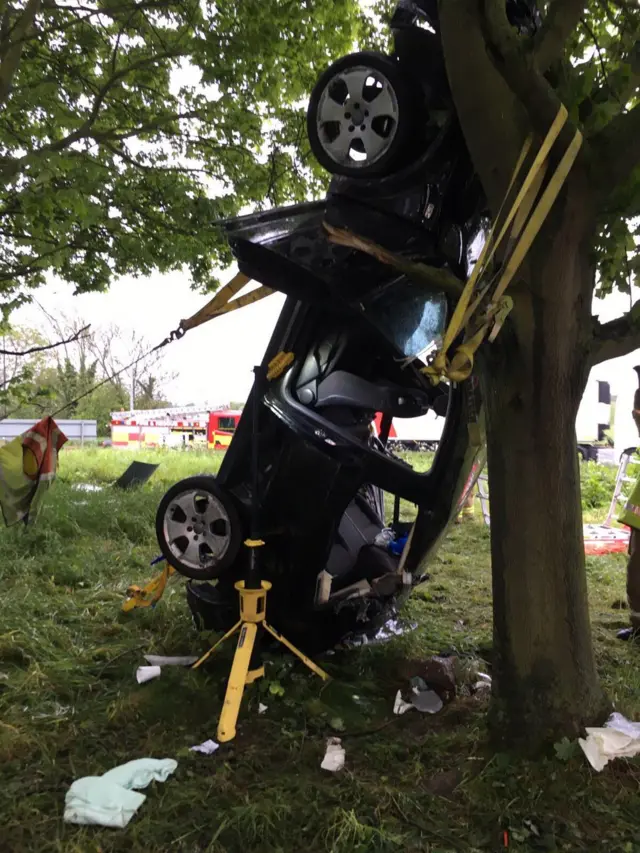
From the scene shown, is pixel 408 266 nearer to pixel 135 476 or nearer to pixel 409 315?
pixel 409 315

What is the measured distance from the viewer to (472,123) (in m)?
2.54

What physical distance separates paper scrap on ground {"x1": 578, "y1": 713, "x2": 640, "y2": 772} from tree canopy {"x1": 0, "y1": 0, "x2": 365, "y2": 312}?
4395mm

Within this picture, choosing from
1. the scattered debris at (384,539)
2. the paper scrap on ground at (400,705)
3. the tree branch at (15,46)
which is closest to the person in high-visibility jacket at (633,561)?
the scattered debris at (384,539)

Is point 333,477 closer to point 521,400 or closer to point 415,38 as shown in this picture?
point 521,400

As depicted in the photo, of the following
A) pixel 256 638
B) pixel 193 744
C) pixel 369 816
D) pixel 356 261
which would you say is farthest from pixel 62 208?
pixel 369 816

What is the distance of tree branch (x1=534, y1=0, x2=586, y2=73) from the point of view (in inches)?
89.2

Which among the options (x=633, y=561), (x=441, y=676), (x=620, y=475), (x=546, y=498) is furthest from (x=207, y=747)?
(x=620, y=475)

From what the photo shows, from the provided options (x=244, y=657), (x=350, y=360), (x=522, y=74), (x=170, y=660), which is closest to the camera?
(x=522, y=74)

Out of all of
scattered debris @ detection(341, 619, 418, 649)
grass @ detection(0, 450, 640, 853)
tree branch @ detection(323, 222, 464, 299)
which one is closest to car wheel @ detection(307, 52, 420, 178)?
tree branch @ detection(323, 222, 464, 299)

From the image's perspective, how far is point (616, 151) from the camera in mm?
2428

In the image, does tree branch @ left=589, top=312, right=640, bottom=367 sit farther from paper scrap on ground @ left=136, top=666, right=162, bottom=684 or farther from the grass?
paper scrap on ground @ left=136, top=666, right=162, bottom=684

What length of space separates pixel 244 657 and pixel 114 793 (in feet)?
2.71

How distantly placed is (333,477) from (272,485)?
389 millimetres

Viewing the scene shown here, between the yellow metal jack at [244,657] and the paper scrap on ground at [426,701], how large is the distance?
19.3 inches
